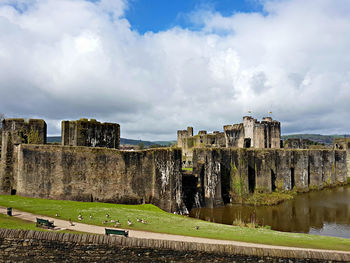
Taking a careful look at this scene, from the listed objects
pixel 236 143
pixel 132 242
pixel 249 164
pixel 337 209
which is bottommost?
pixel 337 209

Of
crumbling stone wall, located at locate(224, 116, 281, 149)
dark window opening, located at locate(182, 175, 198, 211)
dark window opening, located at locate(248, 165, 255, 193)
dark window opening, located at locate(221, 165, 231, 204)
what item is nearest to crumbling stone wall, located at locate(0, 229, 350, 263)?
dark window opening, located at locate(182, 175, 198, 211)

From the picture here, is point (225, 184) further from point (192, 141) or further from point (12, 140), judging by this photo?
point (192, 141)

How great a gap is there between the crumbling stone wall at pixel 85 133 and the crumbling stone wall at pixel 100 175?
295 centimetres

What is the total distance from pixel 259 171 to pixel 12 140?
28.5 meters

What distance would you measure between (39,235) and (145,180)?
1534 cm

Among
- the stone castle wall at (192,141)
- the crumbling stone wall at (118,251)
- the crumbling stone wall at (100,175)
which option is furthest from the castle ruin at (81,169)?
the stone castle wall at (192,141)

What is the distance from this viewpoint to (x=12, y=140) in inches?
1008

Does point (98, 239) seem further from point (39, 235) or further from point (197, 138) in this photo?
point (197, 138)

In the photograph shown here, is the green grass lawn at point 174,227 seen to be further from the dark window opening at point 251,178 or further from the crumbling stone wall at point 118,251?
the dark window opening at point 251,178

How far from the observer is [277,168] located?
134 feet

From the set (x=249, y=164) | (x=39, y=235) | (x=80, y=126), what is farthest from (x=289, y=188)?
(x=39, y=235)

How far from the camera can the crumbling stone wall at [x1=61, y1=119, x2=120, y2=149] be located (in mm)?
27703

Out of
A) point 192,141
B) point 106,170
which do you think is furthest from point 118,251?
point 192,141

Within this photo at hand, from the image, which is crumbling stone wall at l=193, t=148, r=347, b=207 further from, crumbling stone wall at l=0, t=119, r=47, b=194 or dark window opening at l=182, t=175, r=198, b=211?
crumbling stone wall at l=0, t=119, r=47, b=194
